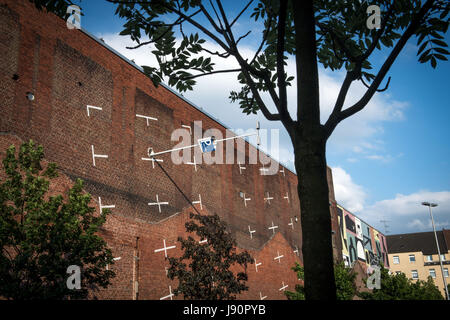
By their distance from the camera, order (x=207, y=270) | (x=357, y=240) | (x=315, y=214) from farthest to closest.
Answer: (x=357, y=240) → (x=207, y=270) → (x=315, y=214)

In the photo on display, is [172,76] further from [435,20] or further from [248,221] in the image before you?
[248,221]

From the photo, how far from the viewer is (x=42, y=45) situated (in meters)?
15.9

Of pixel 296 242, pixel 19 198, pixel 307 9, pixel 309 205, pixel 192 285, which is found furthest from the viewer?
pixel 296 242

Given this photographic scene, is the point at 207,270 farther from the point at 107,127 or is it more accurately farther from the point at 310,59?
the point at 310,59

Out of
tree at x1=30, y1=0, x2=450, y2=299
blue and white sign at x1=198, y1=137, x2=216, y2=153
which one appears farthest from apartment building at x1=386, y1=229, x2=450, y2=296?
tree at x1=30, y1=0, x2=450, y2=299

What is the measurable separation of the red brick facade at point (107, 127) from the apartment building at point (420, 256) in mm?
58001

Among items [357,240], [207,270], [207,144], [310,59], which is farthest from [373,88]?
[357,240]

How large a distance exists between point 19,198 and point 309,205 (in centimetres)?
963

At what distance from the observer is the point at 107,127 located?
59.2ft

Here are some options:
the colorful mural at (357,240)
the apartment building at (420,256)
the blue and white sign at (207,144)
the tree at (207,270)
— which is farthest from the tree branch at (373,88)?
the apartment building at (420,256)

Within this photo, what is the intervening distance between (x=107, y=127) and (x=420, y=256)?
2748 inches

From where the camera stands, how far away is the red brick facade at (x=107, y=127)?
14.9 m

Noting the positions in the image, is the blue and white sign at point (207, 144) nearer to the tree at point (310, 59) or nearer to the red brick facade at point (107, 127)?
the red brick facade at point (107, 127)

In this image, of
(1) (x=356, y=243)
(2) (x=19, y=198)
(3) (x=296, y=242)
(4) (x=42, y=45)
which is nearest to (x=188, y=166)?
(4) (x=42, y=45)
